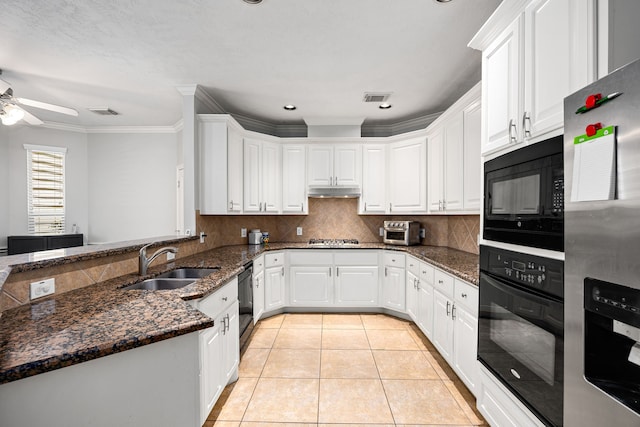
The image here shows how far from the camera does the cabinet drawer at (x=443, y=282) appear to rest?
2340 millimetres

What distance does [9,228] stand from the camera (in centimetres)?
430

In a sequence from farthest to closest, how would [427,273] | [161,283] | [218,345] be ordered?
[427,273] < [161,283] < [218,345]

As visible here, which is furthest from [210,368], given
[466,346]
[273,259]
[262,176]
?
[262,176]

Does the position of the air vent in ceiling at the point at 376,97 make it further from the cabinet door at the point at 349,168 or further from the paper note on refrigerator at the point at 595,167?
the paper note on refrigerator at the point at 595,167

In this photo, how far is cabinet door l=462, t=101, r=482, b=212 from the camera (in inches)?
97.3

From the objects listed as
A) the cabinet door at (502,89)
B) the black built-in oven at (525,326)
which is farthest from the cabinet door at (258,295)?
the cabinet door at (502,89)

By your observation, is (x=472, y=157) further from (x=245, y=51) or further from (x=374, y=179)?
(x=245, y=51)

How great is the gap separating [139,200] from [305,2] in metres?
4.27

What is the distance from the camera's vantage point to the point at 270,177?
407 cm

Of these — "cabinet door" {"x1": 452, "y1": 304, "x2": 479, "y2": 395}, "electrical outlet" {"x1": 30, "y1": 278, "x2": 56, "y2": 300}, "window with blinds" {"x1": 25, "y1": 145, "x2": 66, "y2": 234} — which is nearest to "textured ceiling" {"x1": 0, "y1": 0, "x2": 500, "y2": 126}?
"window with blinds" {"x1": 25, "y1": 145, "x2": 66, "y2": 234}

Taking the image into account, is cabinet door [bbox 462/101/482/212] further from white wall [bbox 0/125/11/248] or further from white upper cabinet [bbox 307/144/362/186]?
white wall [bbox 0/125/11/248]

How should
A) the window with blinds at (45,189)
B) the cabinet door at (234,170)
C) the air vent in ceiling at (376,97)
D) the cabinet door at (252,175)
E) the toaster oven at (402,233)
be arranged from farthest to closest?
1. the window with blinds at (45,189)
2. the toaster oven at (402,233)
3. the cabinet door at (252,175)
4. the cabinet door at (234,170)
5. the air vent in ceiling at (376,97)

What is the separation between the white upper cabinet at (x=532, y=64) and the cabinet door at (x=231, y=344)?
2.07 meters

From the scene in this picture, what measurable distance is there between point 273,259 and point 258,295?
498mm
